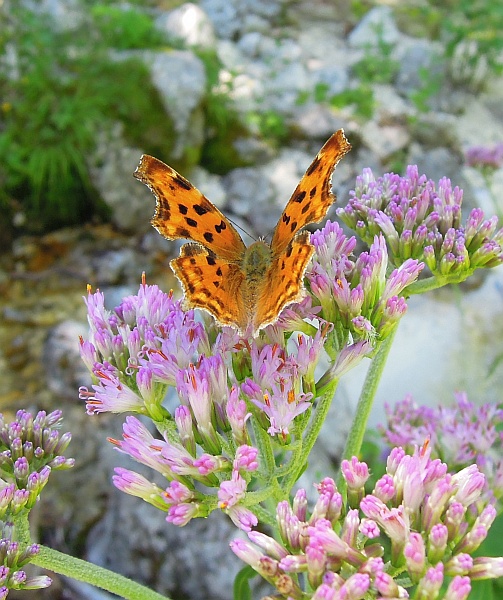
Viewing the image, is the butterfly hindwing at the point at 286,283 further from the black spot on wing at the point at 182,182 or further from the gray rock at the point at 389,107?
the gray rock at the point at 389,107

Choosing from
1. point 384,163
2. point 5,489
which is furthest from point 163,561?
point 384,163

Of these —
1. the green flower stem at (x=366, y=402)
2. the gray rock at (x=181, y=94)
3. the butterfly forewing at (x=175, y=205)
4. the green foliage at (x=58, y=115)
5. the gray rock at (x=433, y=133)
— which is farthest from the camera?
the gray rock at (x=433, y=133)

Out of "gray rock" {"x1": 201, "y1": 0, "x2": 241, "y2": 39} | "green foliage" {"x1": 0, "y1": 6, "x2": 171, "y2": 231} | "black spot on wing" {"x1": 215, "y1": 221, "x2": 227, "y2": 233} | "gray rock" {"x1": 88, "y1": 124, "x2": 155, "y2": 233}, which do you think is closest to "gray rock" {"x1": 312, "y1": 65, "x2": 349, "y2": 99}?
"gray rock" {"x1": 201, "y1": 0, "x2": 241, "y2": 39}

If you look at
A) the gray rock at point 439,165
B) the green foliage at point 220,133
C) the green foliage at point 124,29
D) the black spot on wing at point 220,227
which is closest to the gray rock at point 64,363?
the green foliage at point 220,133

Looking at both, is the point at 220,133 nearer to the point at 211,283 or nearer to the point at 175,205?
the point at 175,205

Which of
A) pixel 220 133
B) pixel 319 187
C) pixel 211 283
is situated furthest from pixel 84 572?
pixel 220 133

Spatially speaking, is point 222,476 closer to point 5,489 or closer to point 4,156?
point 5,489

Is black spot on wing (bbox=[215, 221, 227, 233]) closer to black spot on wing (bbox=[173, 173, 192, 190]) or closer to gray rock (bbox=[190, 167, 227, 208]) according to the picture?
black spot on wing (bbox=[173, 173, 192, 190])

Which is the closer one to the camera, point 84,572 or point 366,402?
point 84,572
